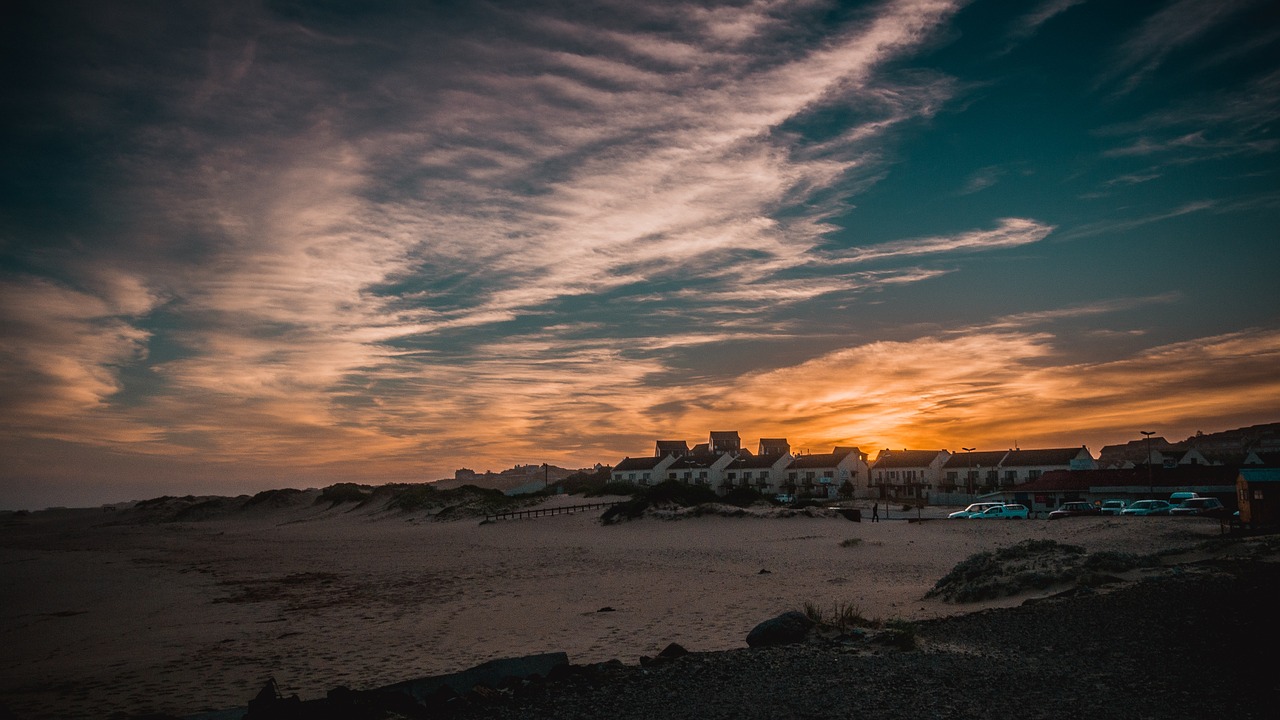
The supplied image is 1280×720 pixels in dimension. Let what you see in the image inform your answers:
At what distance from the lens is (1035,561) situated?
63.8 feet

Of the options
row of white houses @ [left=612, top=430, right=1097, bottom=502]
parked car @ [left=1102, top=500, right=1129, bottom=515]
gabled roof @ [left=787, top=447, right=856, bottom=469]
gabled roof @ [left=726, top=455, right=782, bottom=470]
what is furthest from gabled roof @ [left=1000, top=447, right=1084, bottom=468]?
parked car @ [left=1102, top=500, right=1129, bottom=515]

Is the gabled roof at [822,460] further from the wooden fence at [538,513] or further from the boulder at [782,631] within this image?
the boulder at [782,631]

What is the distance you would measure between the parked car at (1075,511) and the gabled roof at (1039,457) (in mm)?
40791

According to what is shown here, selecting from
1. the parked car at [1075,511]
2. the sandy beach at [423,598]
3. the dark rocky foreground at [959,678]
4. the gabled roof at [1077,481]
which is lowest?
the parked car at [1075,511]

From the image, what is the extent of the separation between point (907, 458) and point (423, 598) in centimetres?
9599

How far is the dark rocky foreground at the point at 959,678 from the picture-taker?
31.1 ft

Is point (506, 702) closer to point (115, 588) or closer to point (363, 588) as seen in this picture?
point (363, 588)

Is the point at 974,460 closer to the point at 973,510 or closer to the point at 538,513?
the point at 973,510

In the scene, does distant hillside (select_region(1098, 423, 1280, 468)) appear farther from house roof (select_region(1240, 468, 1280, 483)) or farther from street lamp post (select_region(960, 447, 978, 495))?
house roof (select_region(1240, 468, 1280, 483))

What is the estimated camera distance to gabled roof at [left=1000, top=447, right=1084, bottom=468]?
3570 inches

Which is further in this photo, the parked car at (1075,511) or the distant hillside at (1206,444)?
the distant hillside at (1206,444)

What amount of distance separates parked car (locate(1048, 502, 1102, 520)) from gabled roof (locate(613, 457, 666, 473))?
6737cm

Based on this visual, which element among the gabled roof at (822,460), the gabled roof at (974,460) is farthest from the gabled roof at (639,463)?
the gabled roof at (974,460)

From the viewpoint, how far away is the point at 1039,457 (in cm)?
9262
